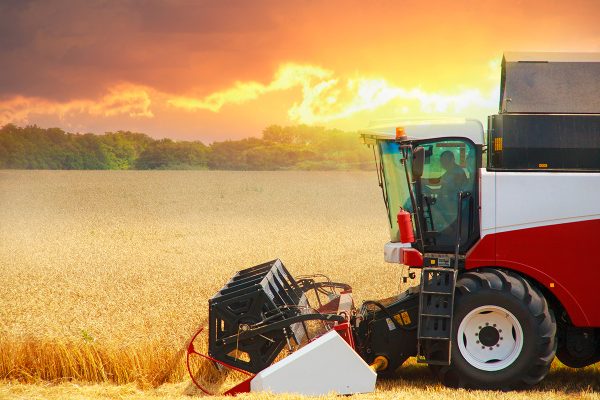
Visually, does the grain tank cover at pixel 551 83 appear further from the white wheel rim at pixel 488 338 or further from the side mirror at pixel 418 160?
the white wheel rim at pixel 488 338

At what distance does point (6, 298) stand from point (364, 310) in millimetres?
5351

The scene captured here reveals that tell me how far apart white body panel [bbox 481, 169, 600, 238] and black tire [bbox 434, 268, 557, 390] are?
1.48 ft

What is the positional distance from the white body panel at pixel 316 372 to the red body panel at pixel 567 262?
154cm

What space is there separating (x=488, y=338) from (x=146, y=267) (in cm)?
800

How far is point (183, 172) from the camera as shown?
40281mm

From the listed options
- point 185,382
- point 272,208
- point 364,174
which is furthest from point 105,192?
point 185,382

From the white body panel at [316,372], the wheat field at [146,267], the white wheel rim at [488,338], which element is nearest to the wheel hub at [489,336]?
the white wheel rim at [488,338]

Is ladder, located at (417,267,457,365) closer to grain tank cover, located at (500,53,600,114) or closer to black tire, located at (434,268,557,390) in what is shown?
black tire, located at (434,268,557,390)

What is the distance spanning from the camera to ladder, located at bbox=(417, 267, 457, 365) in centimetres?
635

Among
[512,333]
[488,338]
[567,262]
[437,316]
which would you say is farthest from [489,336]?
[567,262]

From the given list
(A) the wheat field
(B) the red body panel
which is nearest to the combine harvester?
(B) the red body panel

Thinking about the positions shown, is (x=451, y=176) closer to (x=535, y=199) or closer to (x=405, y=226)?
(x=405, y=226)

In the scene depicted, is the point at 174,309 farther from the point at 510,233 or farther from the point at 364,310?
the point at 510,233

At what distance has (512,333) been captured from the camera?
640 centimetres
